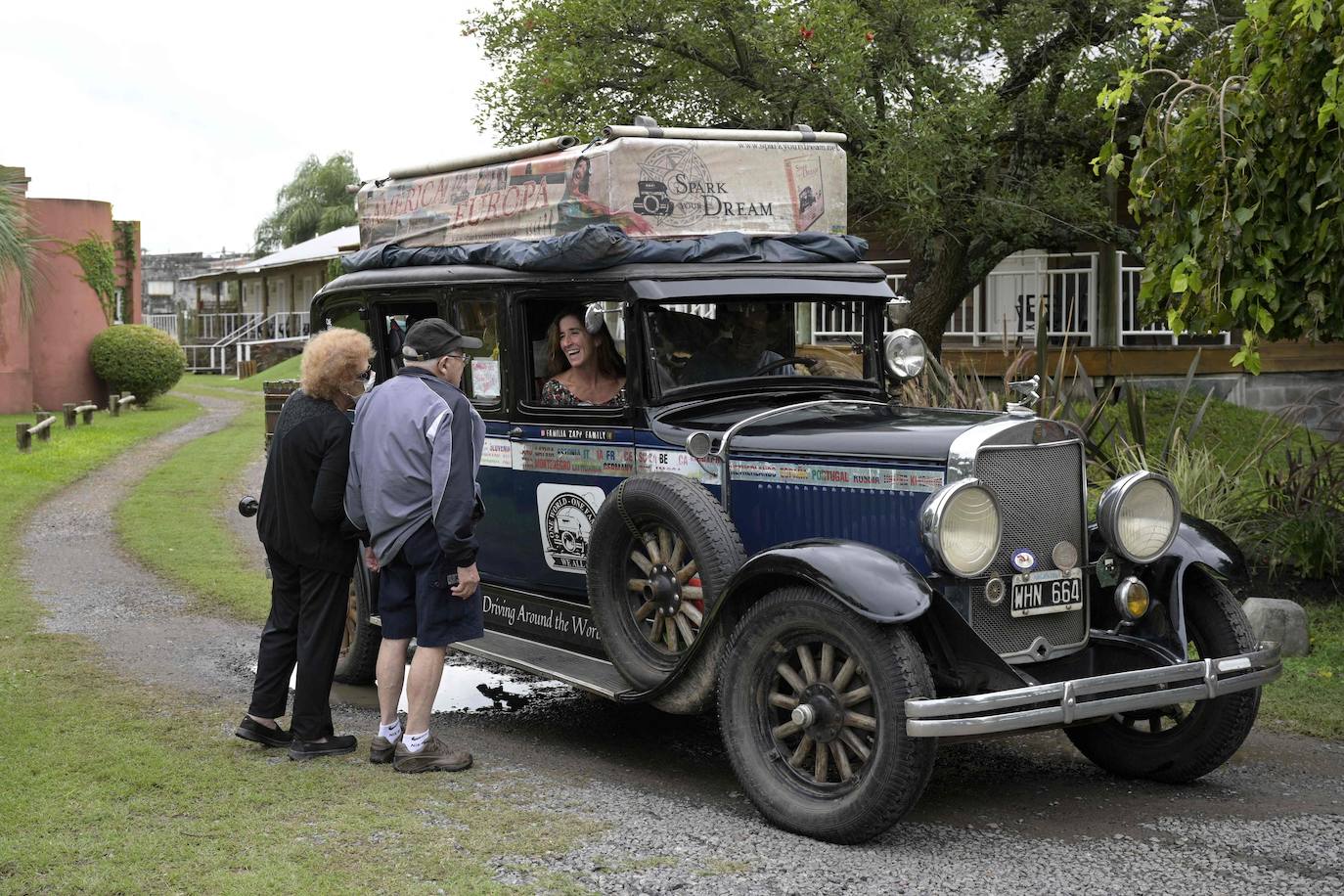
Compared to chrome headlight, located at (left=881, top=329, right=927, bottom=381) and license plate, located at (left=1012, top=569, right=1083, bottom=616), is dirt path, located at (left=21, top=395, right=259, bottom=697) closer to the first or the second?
chrome headlight, located at (left=881, top=329, right=927, bottom=381)

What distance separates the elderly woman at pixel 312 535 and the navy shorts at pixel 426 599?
37cm

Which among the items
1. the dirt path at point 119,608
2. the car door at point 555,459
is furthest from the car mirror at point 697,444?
the dirt path at point 119,608

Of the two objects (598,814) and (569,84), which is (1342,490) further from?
(569,84)

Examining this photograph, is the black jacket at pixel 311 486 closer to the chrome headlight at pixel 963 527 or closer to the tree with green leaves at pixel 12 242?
the chrome headlight at pixel 963 527

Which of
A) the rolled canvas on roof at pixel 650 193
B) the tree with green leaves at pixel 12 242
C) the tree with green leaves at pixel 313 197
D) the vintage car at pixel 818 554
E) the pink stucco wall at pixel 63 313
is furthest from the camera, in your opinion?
the tree with green leaves at pixel 313 197

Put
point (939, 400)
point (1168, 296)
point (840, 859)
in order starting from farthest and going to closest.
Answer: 1. point (939, 400)
2. point (1168, 296)
3. point (840, 859)

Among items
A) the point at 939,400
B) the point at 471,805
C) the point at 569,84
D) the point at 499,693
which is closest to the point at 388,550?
the point at 471,805

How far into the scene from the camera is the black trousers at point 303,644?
20.6ft

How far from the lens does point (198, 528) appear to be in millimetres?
13836

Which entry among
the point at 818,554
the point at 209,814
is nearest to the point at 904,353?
the point at 818,554

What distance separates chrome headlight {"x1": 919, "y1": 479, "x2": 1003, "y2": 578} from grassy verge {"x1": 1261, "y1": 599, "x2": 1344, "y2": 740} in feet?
8.03

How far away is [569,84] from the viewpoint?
14.6m

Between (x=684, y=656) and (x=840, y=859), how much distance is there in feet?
3.55

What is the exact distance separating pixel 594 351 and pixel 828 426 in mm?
1319
